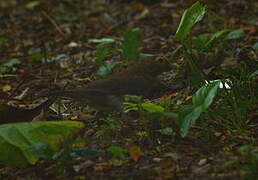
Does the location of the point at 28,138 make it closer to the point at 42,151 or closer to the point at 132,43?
the point at 42,151

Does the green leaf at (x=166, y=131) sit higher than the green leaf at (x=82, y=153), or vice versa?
the green leaf at (x=166, y=131)

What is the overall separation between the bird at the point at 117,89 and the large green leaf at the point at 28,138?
0.38 meters

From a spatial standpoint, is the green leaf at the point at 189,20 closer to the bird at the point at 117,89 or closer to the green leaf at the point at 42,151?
the bird at the point at 117,89

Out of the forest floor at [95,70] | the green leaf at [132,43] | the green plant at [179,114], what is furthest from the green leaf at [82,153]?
the green leaf at [132,43]

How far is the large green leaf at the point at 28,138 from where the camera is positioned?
186 cm

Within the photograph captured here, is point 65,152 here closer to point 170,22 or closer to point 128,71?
point 128,71

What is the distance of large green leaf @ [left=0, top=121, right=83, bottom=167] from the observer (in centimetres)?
186

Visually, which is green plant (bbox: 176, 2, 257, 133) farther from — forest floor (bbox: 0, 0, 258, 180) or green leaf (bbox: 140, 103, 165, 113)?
green leaf (bbox: 140, 103, 165, 113)

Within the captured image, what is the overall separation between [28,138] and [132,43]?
0.74 meters

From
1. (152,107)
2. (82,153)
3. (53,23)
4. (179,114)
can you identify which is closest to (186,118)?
(179,114)

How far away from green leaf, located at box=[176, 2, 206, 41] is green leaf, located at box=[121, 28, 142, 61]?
0.34m

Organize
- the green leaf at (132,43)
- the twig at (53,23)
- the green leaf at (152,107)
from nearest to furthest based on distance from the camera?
the green leaf at (152,107) → the green leaf at (132,43) → the twig at (53,23)

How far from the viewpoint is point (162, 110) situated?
6.03 feet

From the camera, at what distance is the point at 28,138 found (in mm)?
1892
